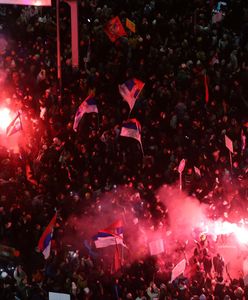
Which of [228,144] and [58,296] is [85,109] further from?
[58,296]

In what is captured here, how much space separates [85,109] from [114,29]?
249 cm

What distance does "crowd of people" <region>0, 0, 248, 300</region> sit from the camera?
1066 cm

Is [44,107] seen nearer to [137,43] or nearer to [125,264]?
[137,43]

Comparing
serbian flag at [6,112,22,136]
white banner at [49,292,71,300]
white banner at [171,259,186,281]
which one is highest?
serbian flag at [6,112,22,136]

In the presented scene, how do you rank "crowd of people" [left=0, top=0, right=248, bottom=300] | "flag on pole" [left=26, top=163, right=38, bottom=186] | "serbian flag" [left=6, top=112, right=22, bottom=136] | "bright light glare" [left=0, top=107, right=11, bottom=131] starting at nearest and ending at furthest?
"crowd of people" [left=0, top=0, right=248, bottom=300], "flag on pole" [left=26, top=163, right=38, bottom=186], "serbian flag" [left=6, top=112, right=22, bottom=136], "bright light glare" [left=0, top=107, right=11, bottom=131]

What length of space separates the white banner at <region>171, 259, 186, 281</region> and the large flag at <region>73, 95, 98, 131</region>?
142 inches

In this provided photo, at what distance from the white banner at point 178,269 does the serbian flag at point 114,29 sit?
224 inches

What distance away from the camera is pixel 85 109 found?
12.4m

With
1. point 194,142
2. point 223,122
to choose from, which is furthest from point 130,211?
point 223,122

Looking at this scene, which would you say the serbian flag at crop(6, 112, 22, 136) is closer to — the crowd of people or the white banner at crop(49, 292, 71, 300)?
the crowd of people

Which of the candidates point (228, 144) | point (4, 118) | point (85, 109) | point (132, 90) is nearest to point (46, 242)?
point (85, 109)

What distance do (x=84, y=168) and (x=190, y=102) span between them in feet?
8.85

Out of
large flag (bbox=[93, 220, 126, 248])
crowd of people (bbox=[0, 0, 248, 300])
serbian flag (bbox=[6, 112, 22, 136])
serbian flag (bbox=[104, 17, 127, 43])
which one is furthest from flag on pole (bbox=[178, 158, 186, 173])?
serbian flag (bbox=[104, 17, 127, 43])

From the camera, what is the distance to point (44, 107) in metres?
13.0
